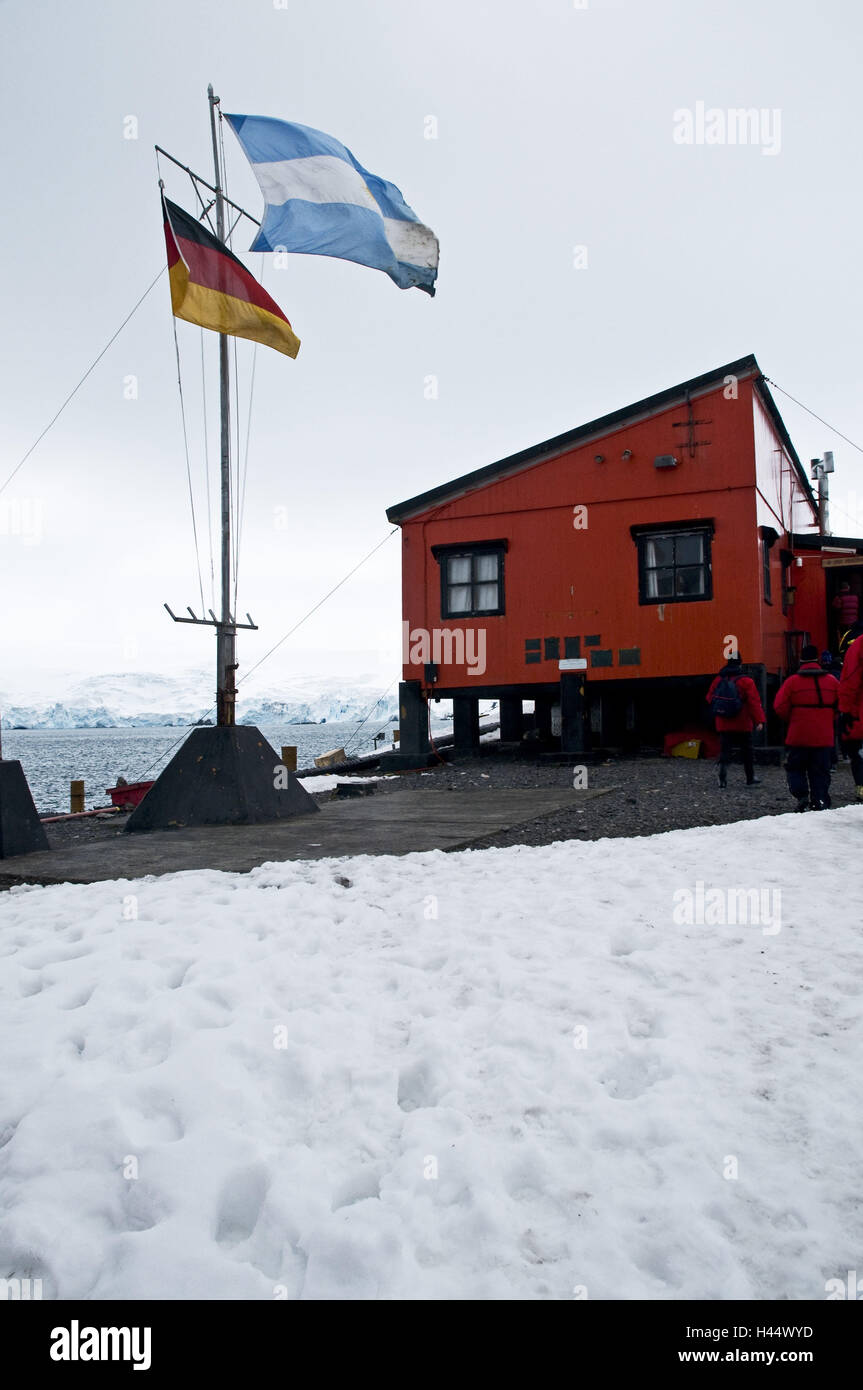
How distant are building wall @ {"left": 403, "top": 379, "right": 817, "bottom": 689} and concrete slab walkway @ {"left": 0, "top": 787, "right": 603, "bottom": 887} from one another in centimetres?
703

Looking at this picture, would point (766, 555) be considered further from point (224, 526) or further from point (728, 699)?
point (224, 526)

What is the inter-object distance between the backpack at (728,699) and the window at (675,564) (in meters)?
4.65

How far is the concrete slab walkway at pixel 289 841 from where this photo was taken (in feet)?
22.2

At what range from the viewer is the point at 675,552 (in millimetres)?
17062

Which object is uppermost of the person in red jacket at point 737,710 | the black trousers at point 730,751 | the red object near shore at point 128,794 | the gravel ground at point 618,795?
the person in red jacket at point 737,710

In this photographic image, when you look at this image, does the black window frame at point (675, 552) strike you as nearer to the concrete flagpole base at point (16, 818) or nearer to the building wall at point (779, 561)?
the building wall at point (779, 561)

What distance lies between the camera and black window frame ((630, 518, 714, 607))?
16828mm

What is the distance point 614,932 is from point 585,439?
1478 cm

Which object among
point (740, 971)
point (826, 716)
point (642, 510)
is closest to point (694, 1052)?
point (740, 971)

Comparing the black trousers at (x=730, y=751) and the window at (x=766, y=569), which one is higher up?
the window at (x=766, y=569)

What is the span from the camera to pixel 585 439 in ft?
58.5

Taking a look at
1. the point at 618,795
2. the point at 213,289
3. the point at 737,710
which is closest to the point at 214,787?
the point at 618,795

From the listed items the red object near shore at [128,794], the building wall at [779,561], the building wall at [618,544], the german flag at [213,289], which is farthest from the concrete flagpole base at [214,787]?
the building wall at [779,561]

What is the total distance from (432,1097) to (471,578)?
52.0 ft
